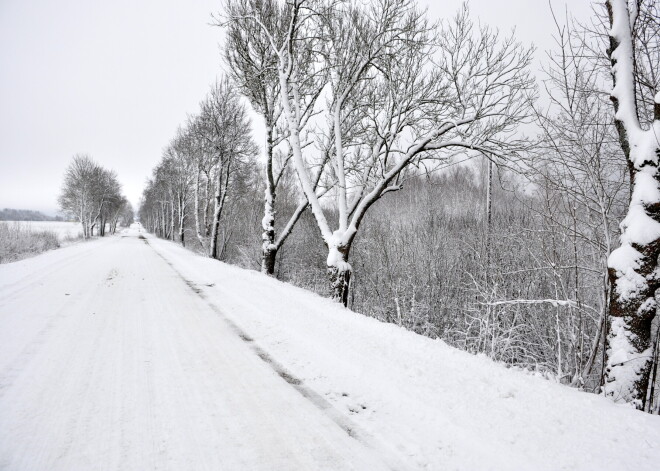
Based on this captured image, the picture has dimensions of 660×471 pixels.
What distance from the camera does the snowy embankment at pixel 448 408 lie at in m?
2.15

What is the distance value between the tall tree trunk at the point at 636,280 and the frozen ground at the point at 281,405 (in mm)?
744

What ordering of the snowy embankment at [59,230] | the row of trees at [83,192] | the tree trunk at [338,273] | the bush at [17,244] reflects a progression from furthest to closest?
1. the row of trees at [83,192]
2. the snowy embankment at [59,230]
3. the bush at [17,244]
4. the tree trunk at [338,273]

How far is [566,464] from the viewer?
2066 millimetres

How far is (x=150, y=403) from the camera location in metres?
2.69

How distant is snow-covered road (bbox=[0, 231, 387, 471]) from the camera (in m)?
2.09

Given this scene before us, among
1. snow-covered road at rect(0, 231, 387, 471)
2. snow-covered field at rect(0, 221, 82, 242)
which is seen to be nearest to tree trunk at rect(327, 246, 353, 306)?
snow-covered road at rect(0, 231, 387, 471)

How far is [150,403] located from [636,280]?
465 cm

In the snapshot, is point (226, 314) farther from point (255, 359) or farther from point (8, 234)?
point (8, 234)

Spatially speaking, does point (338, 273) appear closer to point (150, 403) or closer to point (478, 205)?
point (150, 403)

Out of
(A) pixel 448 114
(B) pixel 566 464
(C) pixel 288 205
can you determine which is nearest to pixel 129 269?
(A) pixel 448 114

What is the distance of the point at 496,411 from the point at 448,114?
307 inches

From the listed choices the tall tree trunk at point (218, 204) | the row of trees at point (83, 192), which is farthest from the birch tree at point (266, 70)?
the row of trees at point (83, 192)

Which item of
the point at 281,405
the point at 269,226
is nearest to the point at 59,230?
the point at 269,226

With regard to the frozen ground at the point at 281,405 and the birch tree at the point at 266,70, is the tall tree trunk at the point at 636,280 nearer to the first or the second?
the frozen ground at the point at 281,405
